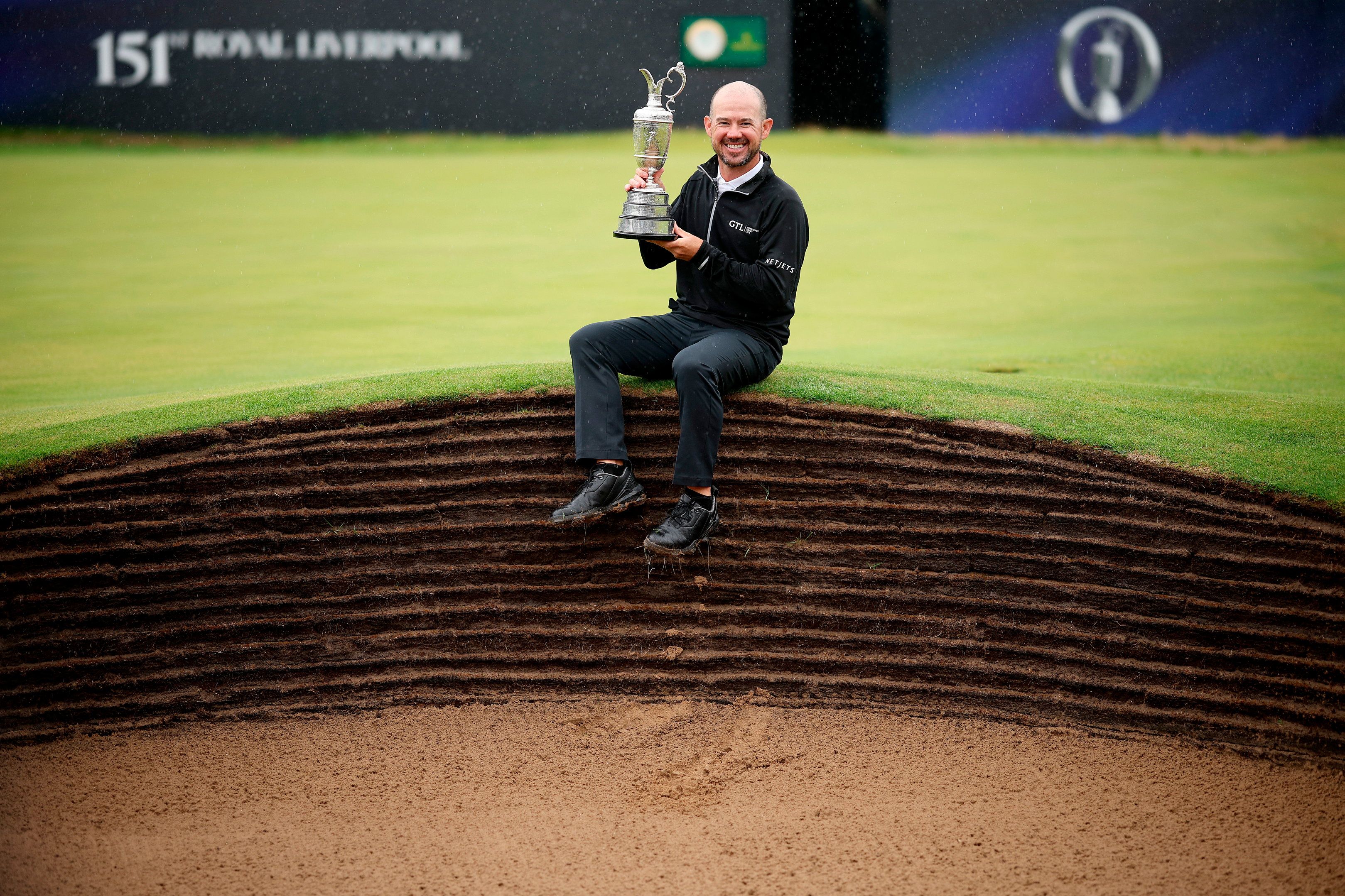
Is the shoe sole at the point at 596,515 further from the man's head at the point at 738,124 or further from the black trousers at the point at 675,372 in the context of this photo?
the man's head at the point at 738,124

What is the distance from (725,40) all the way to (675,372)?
11981 millimetres

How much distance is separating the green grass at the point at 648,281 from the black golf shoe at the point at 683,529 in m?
0.92

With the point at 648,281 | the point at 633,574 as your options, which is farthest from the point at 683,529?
the point at 648,281

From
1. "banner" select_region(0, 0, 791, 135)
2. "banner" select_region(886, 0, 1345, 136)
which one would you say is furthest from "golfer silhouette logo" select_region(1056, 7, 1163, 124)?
"banner" select_region(0, 0, 791, 135)

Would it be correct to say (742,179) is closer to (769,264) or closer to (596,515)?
(769,264)

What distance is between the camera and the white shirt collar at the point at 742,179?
5.07m

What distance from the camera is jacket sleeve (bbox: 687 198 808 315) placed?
4938mm

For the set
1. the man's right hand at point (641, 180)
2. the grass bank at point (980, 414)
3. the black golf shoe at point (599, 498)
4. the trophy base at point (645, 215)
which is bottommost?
the black golf shoe at point (599, 498)

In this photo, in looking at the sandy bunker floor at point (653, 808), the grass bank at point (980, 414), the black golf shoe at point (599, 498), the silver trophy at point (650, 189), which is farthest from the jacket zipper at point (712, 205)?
the sandy bunker floor at point (653, 808)

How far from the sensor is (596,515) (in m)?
4.95

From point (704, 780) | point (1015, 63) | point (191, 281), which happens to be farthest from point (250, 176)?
point (704, 780)

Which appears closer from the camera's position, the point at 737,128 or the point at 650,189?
the point at 650,189

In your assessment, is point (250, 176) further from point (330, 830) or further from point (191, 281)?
point (330, 830)

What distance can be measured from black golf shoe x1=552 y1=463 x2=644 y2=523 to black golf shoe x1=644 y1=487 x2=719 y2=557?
0.21 metres
